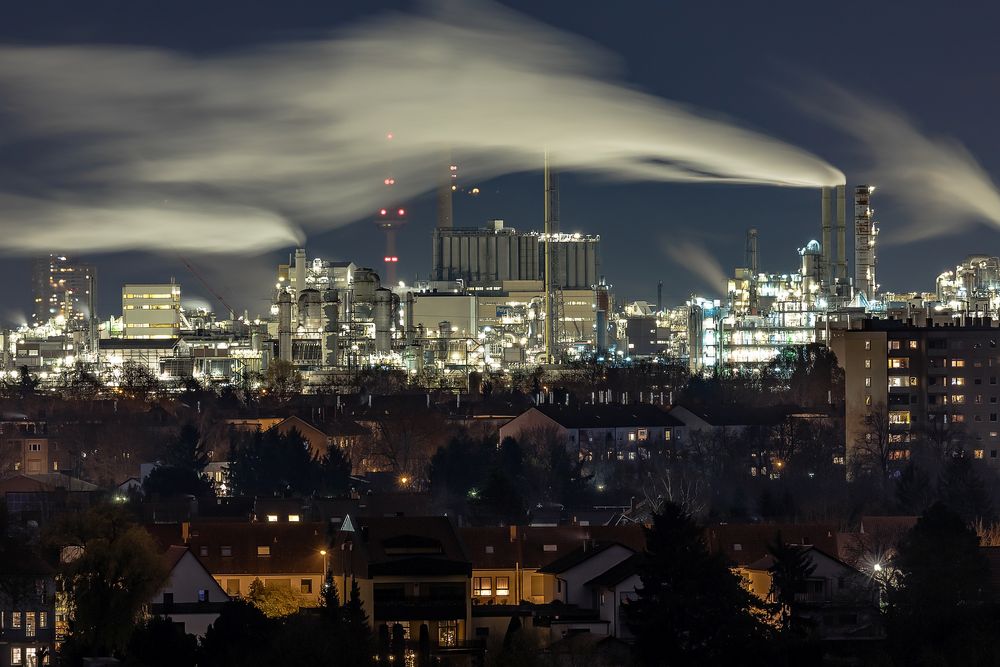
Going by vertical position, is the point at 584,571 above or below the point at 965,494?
below

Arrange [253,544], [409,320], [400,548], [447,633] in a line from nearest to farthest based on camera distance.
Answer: [447,633] < [400,548] < [253,544] < [409,320]

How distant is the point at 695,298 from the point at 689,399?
46.4 meters

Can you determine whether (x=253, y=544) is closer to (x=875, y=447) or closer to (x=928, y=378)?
(x=875, y=447)

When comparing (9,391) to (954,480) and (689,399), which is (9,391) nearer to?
(689,399)

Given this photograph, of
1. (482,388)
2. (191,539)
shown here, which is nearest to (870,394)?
(482,388)

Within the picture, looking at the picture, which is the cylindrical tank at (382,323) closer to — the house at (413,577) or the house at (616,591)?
the house at (413,577)

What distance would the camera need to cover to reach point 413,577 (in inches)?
1389

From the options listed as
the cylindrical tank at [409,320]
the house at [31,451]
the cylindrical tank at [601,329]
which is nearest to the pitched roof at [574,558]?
the house at [31,451]

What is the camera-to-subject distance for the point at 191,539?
1532 inches

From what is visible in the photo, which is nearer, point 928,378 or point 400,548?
point 400,548

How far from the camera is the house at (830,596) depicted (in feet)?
108

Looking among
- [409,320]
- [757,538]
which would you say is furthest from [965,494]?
[409,320]

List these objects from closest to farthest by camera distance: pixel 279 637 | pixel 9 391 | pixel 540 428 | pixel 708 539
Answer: pixel 279 637
pixel 708 539
pixel 540 428
pixel 9 391

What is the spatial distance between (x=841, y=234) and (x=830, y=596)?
304 ft
